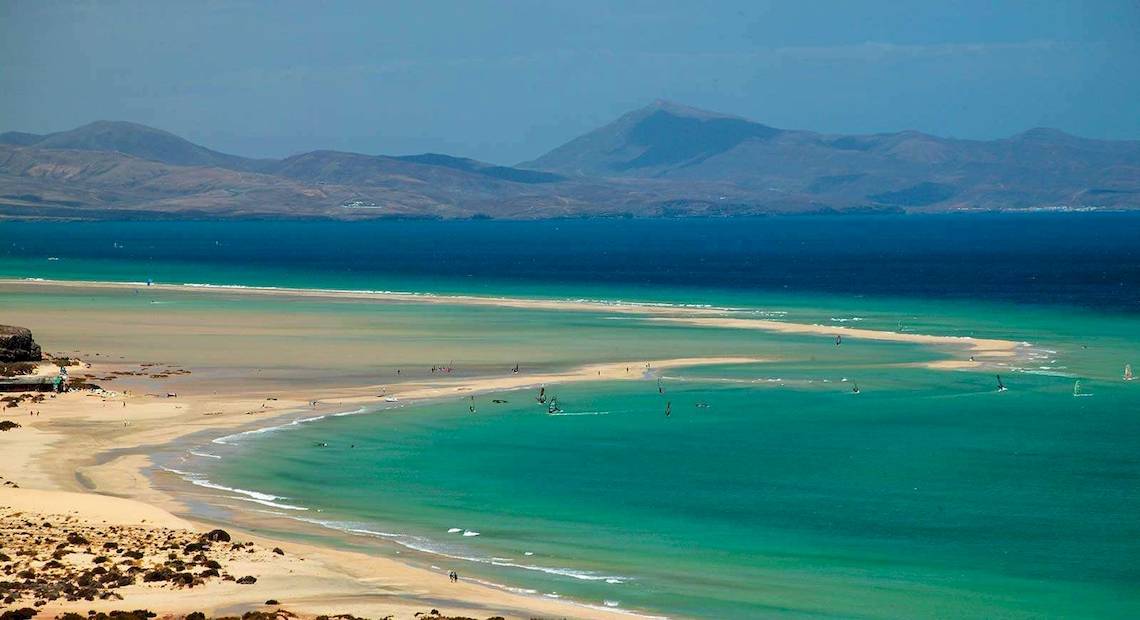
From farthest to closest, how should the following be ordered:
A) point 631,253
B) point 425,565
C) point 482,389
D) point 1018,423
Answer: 1. point 631,253
2. point 482,389
3. point 1018,423
4. point 425,565

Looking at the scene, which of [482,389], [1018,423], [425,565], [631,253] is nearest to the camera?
[425,565]

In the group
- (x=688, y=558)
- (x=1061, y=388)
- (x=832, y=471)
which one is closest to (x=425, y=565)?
(x=688, y=558)

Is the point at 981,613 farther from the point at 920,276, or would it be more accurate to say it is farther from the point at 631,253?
the point at 631,253

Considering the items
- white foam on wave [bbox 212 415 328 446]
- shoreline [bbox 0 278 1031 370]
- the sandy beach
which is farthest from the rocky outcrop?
shoreline [bbox 0 278 1031 370]

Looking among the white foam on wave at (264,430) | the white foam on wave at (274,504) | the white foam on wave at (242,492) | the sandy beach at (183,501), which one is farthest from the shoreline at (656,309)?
the white foam on wave at (274,504)

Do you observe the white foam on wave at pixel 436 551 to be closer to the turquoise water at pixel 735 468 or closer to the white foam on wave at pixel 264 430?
the turquoise water at pixel 735 468

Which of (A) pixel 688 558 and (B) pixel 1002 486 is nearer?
(A) pixel 688 558
